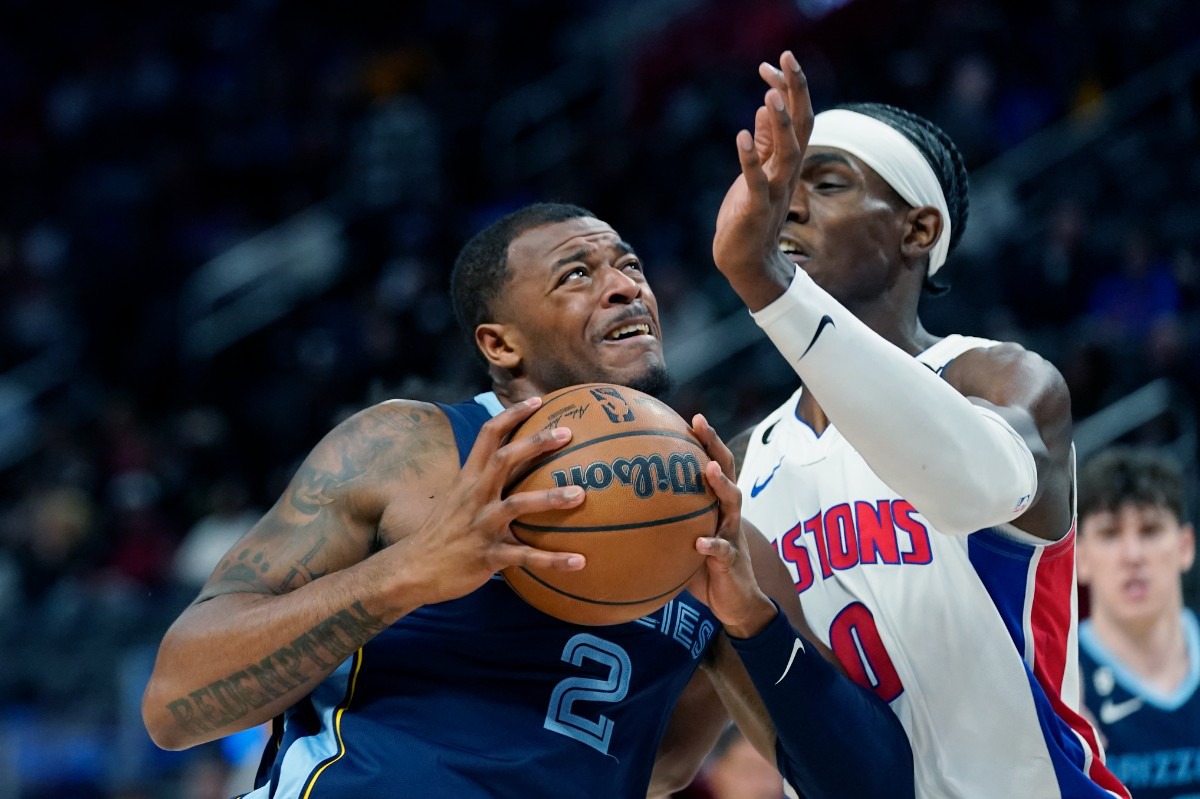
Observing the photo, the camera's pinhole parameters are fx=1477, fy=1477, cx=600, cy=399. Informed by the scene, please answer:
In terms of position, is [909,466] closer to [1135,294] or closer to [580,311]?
[580,311]

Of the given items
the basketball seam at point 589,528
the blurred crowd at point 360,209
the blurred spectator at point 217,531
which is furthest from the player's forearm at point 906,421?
the blurred spectator at point 217,531

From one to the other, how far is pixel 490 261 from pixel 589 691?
1097mm

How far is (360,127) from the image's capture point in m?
13.6

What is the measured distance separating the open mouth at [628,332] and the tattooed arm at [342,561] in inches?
17.8

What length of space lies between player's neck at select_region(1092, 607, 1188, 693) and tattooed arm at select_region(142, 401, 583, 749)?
125 inches

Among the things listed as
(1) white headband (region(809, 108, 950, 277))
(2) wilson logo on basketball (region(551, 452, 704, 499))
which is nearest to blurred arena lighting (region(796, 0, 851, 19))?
(1) white headband (region(809, 108, 950, 277))

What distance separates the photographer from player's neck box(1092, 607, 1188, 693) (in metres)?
5.32

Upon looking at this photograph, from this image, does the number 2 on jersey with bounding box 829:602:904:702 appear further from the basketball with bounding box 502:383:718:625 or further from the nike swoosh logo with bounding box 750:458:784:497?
the basketball with bounding box 502:383:718:625

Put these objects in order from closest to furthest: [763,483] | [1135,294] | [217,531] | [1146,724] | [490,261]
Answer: [490,261]
[763,483]
[1146,724]
[1135,294]
[217,531]

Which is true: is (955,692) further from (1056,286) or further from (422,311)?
(422,311)

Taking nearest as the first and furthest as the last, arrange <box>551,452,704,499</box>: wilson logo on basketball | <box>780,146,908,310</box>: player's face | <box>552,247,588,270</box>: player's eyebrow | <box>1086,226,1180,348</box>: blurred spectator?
<box>551,452,704,499</box>: wilson logo on basketball < <box>552,247,588,270</box>: player's eyebrow < <box>780,146,908,310</box>: player's face < <box>1086,226,1180,348</box>: blurred spectator

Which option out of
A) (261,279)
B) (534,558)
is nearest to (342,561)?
(534,558)

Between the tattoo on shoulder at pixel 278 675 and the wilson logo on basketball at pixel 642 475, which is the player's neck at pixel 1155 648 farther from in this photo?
the tattoo on shoulder at pixel 278 675

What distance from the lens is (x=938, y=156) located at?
3863 millimetres
